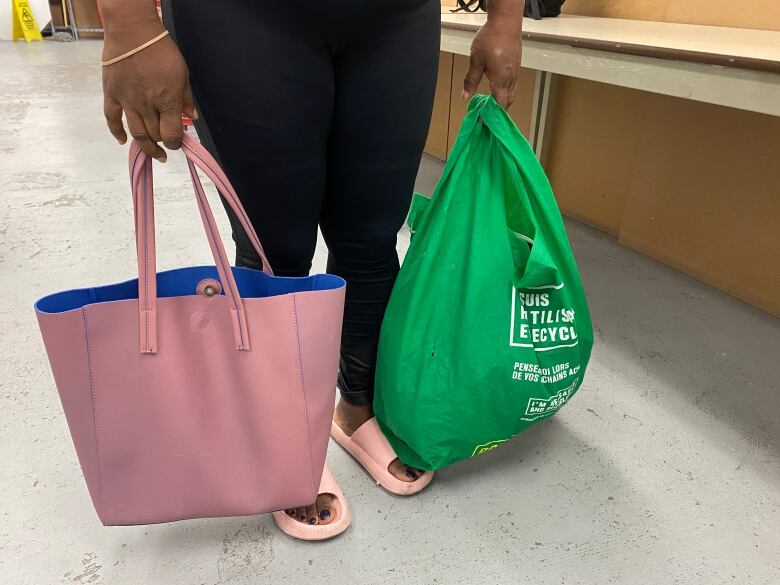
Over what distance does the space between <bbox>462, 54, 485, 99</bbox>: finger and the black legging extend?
115 mm

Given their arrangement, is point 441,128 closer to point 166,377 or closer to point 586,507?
point 586,507

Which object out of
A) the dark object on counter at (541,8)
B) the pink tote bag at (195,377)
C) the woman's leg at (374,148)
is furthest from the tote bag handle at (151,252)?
the dark object on counter at (541,8)

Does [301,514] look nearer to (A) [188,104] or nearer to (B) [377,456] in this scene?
(B) [377,456]

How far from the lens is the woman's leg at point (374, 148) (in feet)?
2.31

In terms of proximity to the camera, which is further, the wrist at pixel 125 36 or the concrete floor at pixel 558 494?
the concrete floor at pixel 558 494

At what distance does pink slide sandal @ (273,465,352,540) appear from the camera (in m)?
0.83

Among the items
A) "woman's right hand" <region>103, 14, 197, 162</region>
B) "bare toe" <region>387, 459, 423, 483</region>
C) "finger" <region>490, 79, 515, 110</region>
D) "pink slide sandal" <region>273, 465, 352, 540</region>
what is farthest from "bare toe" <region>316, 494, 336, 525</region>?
"finger" <region>490, 79, 515, 110</region>

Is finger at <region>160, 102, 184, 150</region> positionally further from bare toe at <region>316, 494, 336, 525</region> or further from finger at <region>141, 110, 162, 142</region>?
bare toe at <region>316, 494, 336, 525</region>

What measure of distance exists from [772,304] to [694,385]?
493 mm

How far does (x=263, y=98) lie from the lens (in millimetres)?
657

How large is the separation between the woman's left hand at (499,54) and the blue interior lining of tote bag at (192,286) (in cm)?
40

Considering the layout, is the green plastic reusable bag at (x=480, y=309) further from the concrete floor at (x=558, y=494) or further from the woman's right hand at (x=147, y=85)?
the woman's right hand at (x=147, y=85)

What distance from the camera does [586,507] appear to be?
0.92m

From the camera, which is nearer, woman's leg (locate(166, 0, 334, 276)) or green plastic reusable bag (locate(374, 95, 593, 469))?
woman's leg (locate(166, 0, 334, 276))
